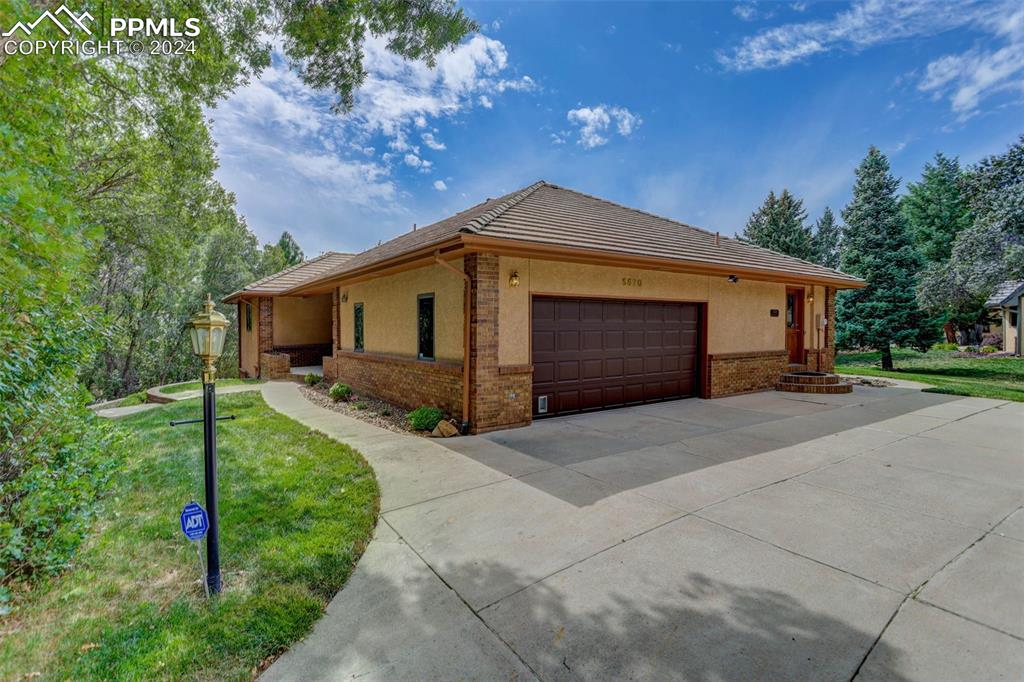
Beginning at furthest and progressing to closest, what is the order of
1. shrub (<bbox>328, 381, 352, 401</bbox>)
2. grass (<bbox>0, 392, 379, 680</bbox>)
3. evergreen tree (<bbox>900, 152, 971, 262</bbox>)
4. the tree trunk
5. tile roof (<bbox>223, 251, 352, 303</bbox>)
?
evergreen tree (<bbox>900, 152, 971, 262</bbox>) → the tree trunk → tile roof (<bbox>223, 251, 352, 303</bbox>) → shrub (<bbox>328, 381, 352, 401</bbox>) → grass (<bbox>0, 392, 379, 680</bbox>)

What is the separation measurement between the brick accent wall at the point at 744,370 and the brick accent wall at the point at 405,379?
249 inches

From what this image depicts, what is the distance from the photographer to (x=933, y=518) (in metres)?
3.93

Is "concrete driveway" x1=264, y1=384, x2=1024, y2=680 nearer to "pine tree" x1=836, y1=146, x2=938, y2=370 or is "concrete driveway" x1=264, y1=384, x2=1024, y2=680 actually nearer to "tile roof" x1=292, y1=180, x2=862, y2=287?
"tile roof" x1=292, y1=180, x2=862, y2=287

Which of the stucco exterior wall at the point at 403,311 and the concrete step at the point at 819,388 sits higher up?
the stucco exterior wall at the point at 403,311

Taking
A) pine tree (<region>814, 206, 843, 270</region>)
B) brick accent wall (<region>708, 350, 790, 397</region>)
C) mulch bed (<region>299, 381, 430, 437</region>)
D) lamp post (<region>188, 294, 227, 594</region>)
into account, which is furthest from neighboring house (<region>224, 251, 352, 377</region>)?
pine tree (<region>814, 206, 843, 270</region>)

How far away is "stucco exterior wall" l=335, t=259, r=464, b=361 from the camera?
787 cm

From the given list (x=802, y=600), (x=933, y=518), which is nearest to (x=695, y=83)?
(x=933, y=518)

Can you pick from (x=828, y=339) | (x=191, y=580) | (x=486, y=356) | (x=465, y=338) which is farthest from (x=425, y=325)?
(x=828, y=339)

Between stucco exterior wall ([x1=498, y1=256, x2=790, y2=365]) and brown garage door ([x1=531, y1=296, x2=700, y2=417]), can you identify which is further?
brown garage door ([x1=531, y1=296, x2=700, y2=417])

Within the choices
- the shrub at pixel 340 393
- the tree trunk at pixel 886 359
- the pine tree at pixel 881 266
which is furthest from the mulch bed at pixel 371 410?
the pine tree at pixel 881 266

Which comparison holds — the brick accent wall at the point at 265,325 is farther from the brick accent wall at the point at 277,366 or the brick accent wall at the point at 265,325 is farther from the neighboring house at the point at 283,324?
the brick accent wall at the point at 277,366

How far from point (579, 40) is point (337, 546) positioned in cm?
1109

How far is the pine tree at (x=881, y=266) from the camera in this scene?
18891 mm

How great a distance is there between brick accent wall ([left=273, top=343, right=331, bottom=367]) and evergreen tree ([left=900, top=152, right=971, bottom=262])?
118 ft
